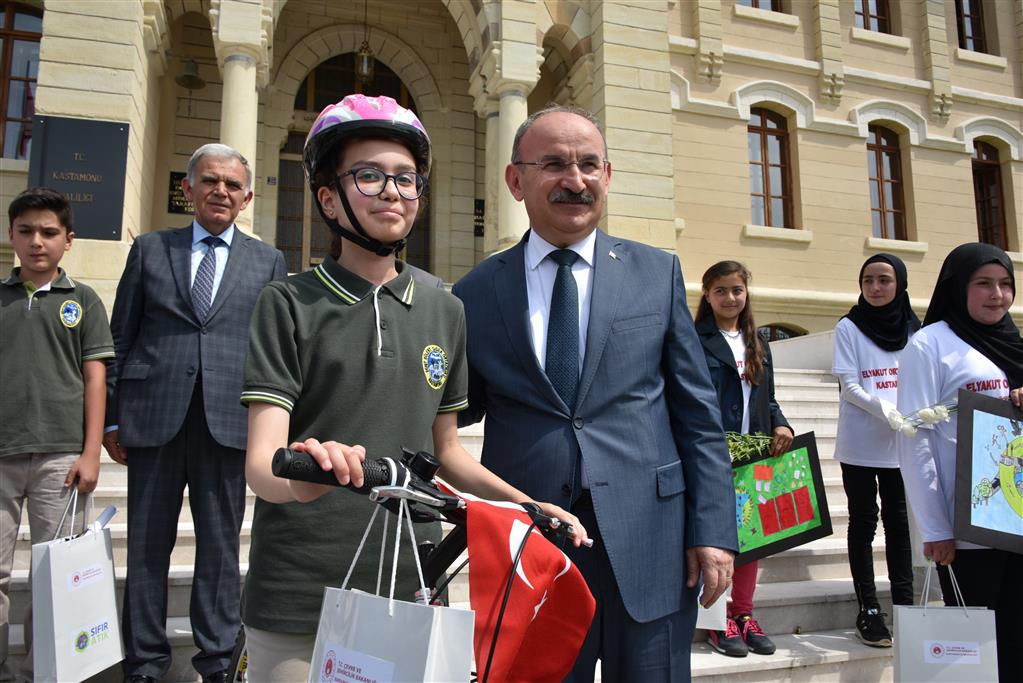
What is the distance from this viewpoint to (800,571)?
459 cm

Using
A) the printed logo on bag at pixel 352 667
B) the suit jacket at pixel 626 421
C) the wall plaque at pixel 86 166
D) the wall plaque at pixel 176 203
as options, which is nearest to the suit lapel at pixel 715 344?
the suit jacket at pixel 626 421

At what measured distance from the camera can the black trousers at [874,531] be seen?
3.95 meters

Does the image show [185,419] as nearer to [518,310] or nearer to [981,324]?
[518,310]

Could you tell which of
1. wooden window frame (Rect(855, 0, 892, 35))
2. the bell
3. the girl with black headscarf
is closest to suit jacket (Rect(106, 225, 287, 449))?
the girl with black headscarf

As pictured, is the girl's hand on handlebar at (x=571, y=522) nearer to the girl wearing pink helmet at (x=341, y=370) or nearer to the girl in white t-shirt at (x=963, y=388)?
the girl wearing pink helmet at (x=341, y=370)

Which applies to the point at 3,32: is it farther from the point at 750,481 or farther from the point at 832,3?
the point at 832,3

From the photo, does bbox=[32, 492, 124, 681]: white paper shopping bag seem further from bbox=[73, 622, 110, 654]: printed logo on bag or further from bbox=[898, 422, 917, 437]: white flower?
bbox=[898, 422, 917, 437]: white flower

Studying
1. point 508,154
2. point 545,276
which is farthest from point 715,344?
point 508,154

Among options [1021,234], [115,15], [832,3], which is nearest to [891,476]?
[115,15]

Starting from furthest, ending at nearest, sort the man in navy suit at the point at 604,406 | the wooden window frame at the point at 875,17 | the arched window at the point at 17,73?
the wooden window frame at the point at 875,17 → the arched window at the point at 17,73 → the man in navy suit at the point at 604,406

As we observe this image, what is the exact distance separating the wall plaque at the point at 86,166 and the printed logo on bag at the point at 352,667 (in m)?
8.73

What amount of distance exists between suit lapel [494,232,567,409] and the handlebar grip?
0.71 metres

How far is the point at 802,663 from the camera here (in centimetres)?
355

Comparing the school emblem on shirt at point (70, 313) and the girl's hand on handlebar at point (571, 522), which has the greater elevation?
the school emblem on shirt at point (70, 313)
